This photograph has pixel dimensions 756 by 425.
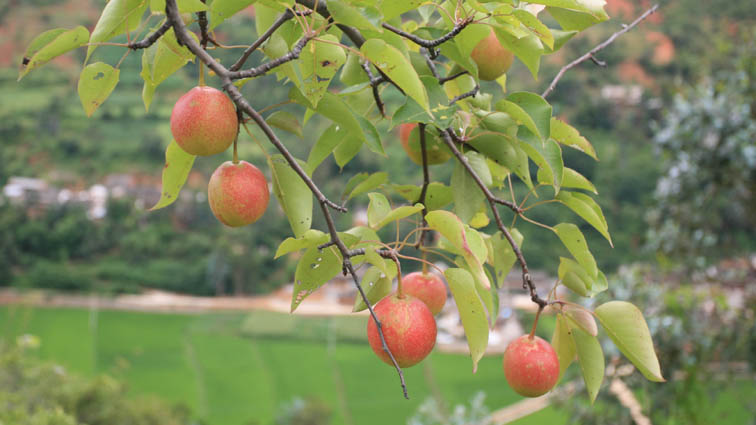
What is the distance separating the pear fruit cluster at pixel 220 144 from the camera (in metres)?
0.44

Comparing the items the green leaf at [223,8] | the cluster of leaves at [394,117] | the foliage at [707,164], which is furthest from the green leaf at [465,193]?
the foliage at [707,164]

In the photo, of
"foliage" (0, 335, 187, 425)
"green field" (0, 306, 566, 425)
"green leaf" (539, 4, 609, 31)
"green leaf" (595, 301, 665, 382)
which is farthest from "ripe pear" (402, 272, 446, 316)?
"green field" (0, 306, 566, 425)

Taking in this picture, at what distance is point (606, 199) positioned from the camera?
6957 mm

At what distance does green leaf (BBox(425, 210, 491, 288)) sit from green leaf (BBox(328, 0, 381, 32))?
0.43 feet

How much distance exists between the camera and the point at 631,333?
0.46m

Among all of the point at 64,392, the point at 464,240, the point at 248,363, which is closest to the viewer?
the point at 464,240

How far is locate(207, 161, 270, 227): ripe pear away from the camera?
1.56 ft

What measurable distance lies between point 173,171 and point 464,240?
0.26m

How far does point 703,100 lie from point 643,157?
18.9ft

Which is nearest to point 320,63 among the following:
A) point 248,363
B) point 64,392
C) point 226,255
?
point 64,392

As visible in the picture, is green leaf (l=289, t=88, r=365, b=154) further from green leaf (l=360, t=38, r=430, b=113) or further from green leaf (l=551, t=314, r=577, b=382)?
green leaf (l=551, t=314, r=577, b=382)

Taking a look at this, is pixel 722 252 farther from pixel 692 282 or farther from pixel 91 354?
pixel 91 354

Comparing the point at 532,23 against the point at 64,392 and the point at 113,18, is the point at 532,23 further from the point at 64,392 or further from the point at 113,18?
the point at 64,392

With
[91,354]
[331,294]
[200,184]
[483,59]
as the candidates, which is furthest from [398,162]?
[483,59]
